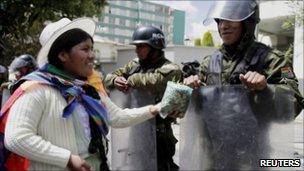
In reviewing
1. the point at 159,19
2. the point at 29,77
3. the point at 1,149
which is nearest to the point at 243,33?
the point at 29,77

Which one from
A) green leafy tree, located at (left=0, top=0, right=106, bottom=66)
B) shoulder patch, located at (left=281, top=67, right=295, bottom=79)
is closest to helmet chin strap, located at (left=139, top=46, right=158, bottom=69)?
shoulder patch, located at (left=281, top=67, right=295, bottom=79)

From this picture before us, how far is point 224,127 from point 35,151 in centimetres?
114

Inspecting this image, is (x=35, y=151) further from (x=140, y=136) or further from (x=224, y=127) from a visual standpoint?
(x=140, y=136)

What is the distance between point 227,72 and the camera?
3045 mm

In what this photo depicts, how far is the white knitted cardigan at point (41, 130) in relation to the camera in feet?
7.64

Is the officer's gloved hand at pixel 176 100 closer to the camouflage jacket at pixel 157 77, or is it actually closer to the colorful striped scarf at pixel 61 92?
the colorful striped scarf at pixel 61 92

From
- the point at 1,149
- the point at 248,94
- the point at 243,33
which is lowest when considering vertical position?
the point at 1,149

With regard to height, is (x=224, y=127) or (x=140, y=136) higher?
(x=224, y=127)

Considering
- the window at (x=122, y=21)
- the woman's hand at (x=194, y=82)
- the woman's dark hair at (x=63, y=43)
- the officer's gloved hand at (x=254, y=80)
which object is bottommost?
the woman's hand at (x=194, y=82)

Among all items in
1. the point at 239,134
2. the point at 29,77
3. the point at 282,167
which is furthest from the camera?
the point at 239,134

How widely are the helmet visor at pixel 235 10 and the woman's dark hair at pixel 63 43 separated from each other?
93 cm

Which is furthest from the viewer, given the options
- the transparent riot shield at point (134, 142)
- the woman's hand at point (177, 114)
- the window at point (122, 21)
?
the window at point (122, 21)

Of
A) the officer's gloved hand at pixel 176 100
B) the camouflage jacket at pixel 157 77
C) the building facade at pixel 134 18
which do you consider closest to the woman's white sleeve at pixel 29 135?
the officer's gloved hand at pixel 176 100

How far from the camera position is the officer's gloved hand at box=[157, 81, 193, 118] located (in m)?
2.96
